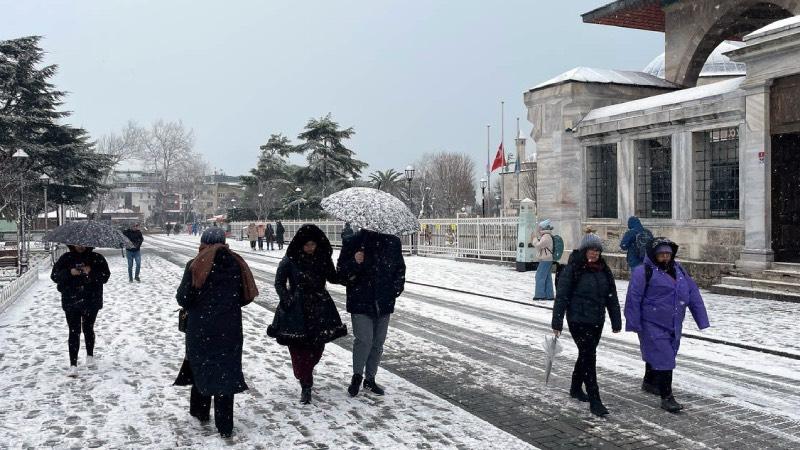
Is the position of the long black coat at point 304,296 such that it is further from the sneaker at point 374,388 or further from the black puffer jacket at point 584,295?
the black puffer jacket at point 584,295

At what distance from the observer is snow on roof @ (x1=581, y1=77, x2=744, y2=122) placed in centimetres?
1467

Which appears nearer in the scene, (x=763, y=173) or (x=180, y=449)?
(x=180, y=449)

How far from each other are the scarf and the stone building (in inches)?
471

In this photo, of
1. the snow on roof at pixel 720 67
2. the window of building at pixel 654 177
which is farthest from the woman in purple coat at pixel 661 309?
the snow on roof at pixel 720 67

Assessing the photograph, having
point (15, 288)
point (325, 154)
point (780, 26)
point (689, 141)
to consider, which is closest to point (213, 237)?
point (15, 288)

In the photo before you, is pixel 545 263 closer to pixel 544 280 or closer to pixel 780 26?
pixel 544 280

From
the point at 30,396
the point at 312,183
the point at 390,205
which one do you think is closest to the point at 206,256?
the point at 390,205

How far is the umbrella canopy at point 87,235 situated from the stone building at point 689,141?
12.3 m

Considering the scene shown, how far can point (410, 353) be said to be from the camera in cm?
813

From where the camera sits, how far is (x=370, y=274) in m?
5.92

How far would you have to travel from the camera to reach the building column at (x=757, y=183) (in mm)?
13422

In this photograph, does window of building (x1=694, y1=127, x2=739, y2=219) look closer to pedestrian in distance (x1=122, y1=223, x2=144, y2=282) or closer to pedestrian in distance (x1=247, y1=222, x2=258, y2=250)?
pedestrian in distance (x1=122, y1=223, x2=144, y2=282)

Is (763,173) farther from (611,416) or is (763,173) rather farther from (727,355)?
(611,416)

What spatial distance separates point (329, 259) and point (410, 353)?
275 centimetres
